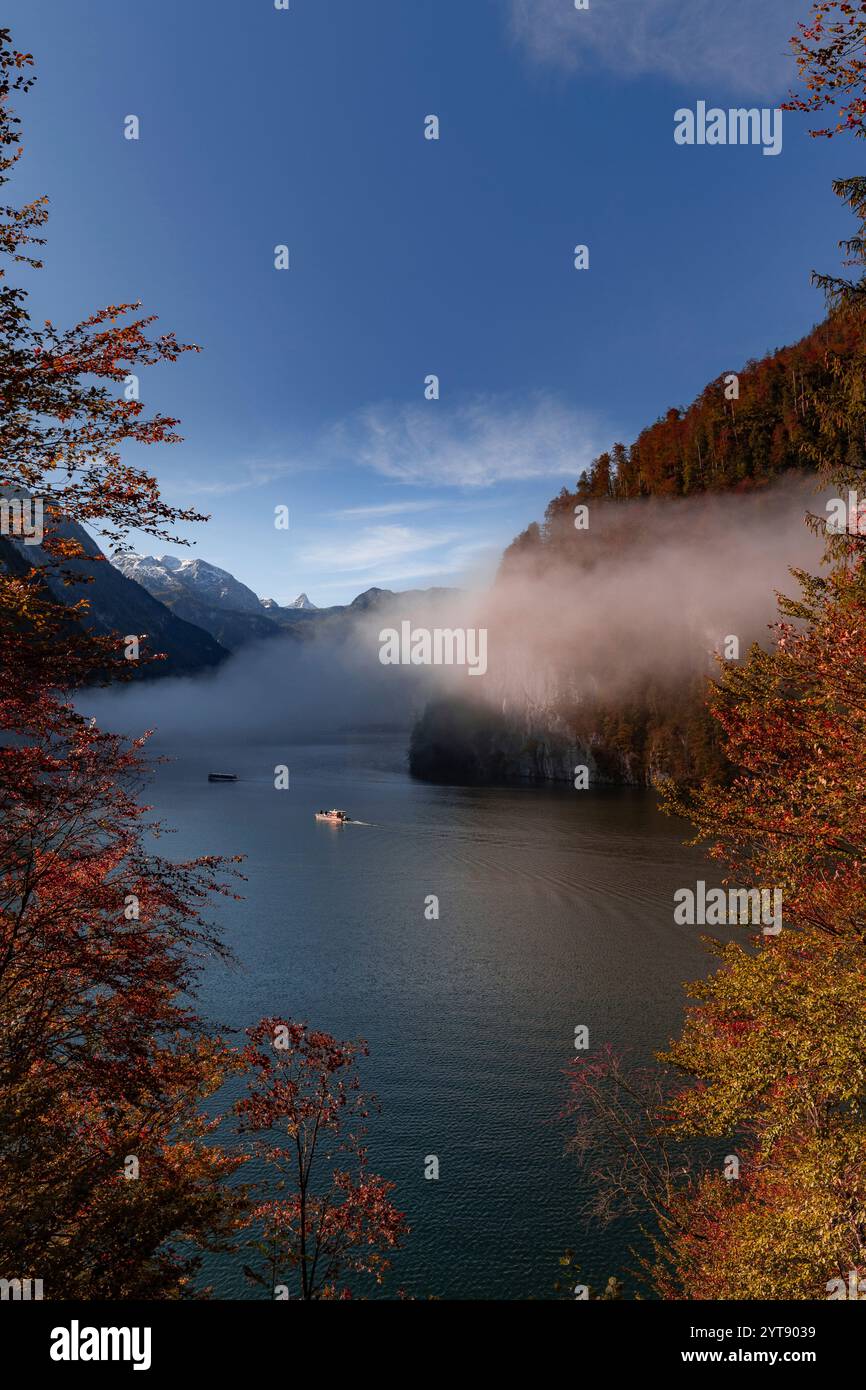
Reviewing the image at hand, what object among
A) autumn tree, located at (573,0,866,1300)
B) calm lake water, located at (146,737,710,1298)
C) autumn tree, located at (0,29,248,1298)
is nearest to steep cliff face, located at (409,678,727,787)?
calm lake water, located at (146,737,710,1298)

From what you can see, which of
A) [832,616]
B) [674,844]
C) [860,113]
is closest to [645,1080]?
[832,616]

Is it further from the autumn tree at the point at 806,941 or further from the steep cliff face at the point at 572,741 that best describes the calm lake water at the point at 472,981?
the steep cliff face at the point at 572,741

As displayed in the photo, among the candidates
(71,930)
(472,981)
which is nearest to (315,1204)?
(71,930)

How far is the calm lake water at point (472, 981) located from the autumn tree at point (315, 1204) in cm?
102

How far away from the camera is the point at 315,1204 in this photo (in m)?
17.1

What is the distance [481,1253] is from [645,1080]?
10.4 meters

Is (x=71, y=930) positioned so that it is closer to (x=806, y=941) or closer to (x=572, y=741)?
(x=806, y=941)

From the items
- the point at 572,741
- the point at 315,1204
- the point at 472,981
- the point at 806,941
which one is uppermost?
the point at 806,941

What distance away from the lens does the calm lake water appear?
18016 millimetres

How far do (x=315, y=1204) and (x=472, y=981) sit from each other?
18679 mm

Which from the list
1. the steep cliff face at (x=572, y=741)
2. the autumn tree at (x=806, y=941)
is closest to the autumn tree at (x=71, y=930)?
the autumn tree at (x=806, y=941)

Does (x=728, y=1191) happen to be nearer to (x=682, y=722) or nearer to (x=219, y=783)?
(x=682, y=722)

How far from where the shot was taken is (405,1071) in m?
25.7

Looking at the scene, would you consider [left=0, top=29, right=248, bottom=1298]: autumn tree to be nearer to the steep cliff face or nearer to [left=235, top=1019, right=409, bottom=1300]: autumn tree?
[left=235, top=1019, right=409, bottom=1300]: autumn tree
